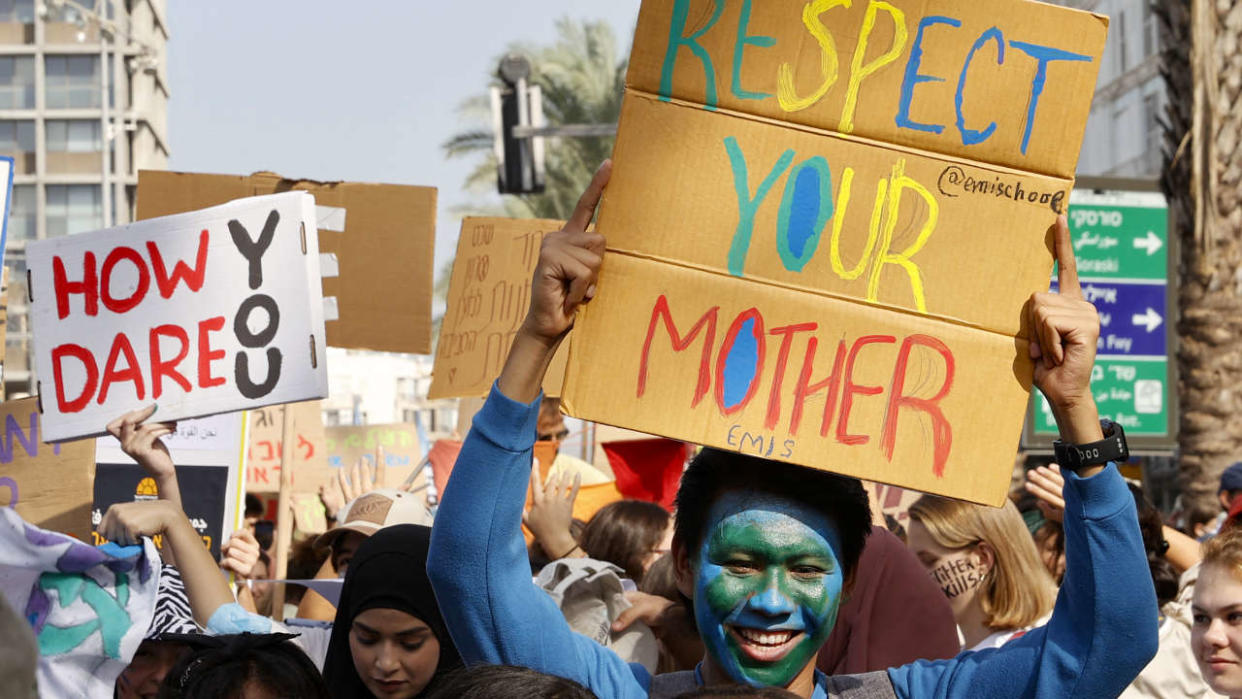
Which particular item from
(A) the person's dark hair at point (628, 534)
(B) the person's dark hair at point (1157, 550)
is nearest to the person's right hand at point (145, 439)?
(A) the person's dark hair at point (628, 534)

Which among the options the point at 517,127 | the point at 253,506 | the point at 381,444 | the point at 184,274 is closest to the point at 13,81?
the point at 517,127

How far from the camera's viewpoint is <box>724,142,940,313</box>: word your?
2.62 meters

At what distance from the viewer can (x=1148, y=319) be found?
37.2 feet

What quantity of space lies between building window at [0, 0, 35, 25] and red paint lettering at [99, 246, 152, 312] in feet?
256

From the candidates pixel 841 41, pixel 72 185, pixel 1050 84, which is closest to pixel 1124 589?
pixel 1050 84

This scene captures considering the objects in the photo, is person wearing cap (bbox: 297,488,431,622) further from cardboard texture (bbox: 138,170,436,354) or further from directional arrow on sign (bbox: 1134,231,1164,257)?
directional arrow on sign (bbox: 1134,231,1164,257)

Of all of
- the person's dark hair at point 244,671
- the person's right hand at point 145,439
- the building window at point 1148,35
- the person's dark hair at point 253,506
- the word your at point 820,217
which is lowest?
the person's dark hair at point 253,506

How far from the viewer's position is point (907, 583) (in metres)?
3.68

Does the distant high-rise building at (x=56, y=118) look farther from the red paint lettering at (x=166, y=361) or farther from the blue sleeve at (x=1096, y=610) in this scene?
the blue sleeve at (x=1096, y=610)

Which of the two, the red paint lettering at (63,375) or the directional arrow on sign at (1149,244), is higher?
the directional arrow on sign at (1149,244)

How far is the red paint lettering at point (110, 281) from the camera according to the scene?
4992mm

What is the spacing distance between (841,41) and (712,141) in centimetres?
26

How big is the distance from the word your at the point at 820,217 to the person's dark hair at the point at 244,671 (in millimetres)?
1342

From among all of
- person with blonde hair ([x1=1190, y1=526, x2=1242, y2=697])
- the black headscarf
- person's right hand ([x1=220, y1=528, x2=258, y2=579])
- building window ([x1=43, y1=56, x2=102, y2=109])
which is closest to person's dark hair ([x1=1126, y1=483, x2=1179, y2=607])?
person with blonde hair ([x1=1190, y1=526, x2=1242, y2=697])
